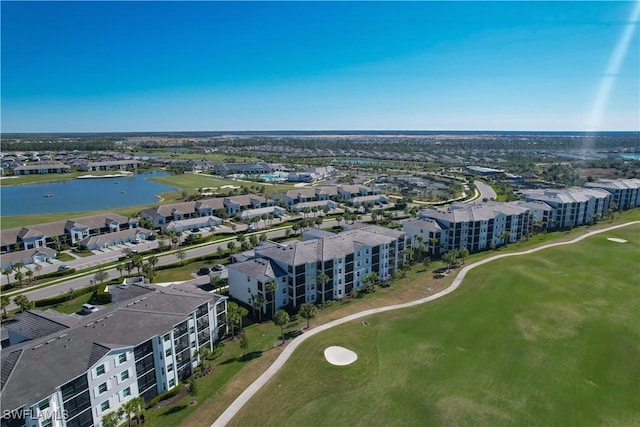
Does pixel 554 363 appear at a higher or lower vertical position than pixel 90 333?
lower

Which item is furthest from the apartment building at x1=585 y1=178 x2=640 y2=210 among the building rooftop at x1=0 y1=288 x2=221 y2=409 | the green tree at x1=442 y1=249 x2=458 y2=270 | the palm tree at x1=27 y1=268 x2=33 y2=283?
the palm tree at x1=27 y1=268 x2=33 y2=283

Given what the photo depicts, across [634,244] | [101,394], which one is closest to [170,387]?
[101,394]

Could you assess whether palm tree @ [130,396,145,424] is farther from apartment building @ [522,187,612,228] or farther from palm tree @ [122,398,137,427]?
apartment building @ [522,187,612,228]

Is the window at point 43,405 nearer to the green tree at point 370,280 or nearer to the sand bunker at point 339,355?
the sand bunker at point 339,355

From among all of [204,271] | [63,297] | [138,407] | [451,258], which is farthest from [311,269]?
[63,297]

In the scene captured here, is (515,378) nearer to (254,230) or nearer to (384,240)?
(384,240)

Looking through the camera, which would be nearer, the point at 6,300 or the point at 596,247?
the point at 6,300

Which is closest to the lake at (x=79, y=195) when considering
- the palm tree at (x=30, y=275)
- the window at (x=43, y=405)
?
the palm tree at (x=30, y=275)
